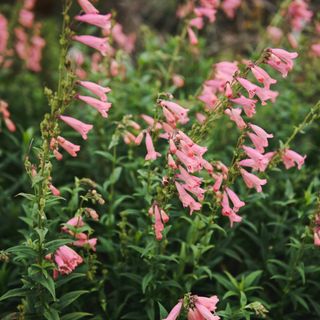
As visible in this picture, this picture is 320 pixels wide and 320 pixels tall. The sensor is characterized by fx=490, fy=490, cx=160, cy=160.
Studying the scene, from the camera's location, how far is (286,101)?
6.26 meters

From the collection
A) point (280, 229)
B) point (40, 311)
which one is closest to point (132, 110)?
point (280, 229)

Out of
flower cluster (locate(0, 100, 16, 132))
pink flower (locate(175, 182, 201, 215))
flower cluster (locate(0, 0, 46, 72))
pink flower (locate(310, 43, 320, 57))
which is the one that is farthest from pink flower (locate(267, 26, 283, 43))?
pink flower (locate(175, 182, 201, 215))

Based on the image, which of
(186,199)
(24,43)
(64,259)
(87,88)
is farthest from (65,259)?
(24,43)

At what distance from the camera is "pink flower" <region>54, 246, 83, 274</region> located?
3.57 meters

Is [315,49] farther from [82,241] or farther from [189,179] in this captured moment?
[82,241]

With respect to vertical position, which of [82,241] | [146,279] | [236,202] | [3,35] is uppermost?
[236,202]

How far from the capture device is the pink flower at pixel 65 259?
3.57m

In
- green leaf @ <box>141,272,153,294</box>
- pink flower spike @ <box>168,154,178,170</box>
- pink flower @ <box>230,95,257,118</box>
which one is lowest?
green leaf @ <box>141,272,153,294</box>

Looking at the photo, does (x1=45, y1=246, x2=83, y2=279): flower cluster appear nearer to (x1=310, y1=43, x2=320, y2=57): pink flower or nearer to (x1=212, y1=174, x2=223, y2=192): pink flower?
(x1=212, y1=174, x2=223, y2=192): pink flower

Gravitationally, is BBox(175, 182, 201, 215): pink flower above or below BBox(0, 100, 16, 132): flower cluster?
above

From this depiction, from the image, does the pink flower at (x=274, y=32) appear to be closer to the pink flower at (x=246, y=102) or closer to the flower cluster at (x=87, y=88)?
the pink flower at (x=246, y=102)

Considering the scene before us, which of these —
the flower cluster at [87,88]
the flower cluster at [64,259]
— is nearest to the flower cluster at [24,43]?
the flower cluster at [87,88]

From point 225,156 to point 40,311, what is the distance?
2776 mm

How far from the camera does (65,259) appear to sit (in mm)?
3592
